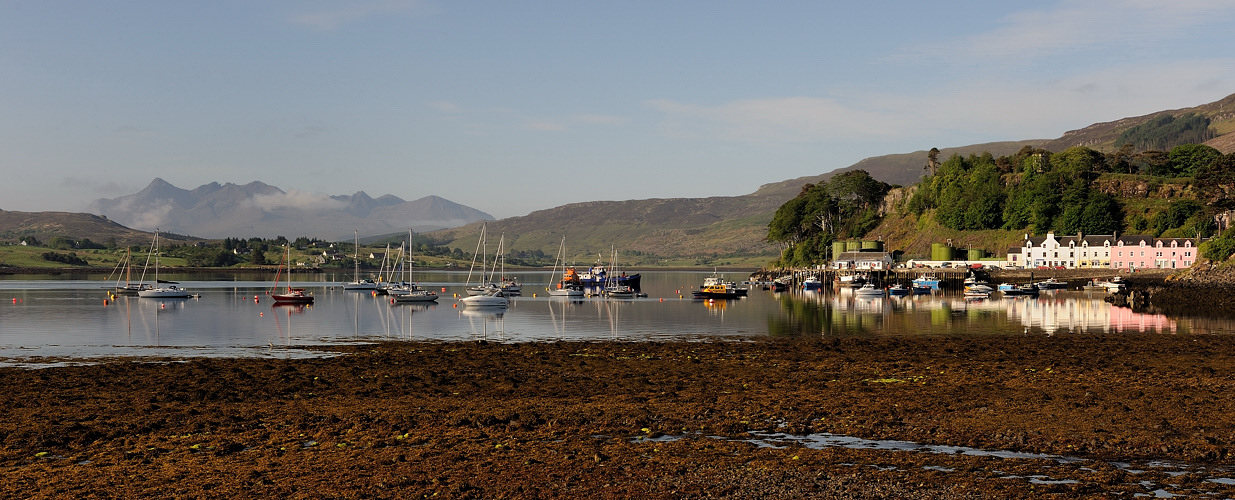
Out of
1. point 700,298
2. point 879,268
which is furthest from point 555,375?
point 879,268

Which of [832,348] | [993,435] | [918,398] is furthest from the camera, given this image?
[832,348]

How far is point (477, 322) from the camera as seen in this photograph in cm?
6981

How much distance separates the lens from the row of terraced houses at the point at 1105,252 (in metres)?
165

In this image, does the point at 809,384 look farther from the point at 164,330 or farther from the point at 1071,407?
the point at 164,330

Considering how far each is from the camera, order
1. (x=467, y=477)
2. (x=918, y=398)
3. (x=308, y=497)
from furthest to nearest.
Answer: (x=918, y=398) → (x=467, y=477) → (x=308, y=497)

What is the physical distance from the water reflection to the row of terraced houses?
246 ft

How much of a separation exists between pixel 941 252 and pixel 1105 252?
30813 mm

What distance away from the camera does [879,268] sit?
18825 cm

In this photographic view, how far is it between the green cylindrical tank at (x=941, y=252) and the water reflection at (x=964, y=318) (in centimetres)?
9161

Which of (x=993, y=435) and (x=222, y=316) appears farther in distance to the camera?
(x=222, y=316)

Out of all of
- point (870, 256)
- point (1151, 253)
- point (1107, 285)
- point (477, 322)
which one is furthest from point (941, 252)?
point (477, 322)

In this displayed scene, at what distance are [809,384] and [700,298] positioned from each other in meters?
86.7

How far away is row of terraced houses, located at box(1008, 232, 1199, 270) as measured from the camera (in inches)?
6501

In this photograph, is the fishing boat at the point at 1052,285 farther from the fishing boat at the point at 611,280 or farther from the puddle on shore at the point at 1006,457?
the puddle on shore at the point at 1006,457
